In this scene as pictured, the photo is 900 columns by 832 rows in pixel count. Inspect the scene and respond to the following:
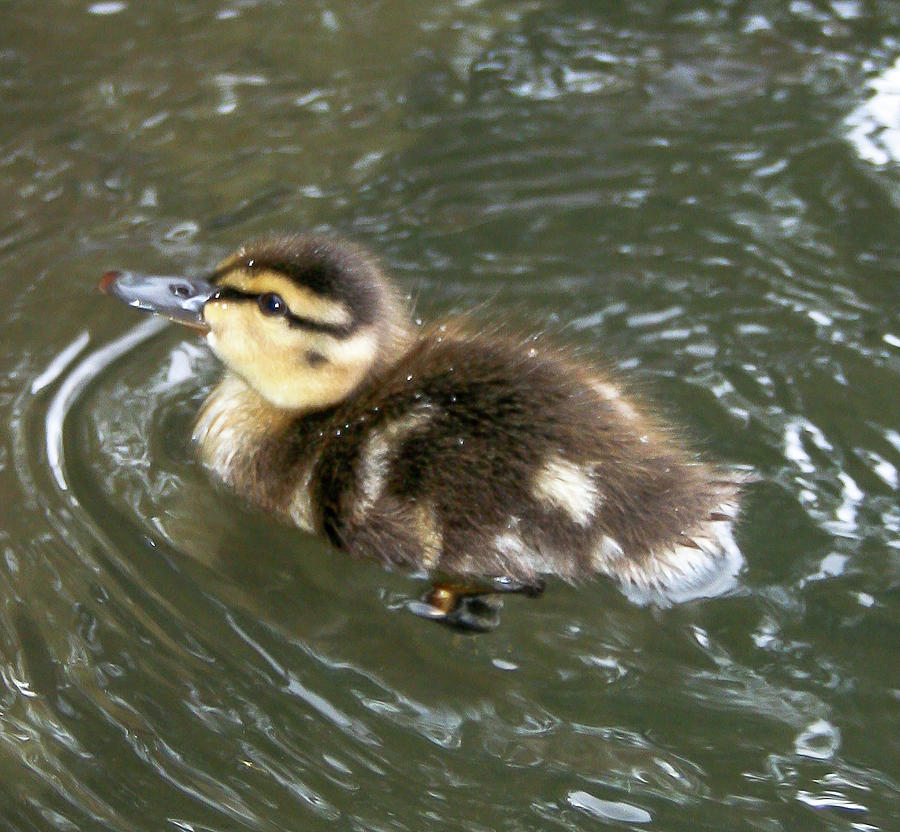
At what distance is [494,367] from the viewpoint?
205 centimetres

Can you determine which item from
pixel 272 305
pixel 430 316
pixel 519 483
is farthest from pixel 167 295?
pixel 519 483

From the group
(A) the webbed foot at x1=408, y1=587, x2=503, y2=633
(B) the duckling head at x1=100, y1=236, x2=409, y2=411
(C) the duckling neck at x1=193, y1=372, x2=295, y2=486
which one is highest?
(B) the duckling head at x1=100, y1=236, x2=409, y2=411

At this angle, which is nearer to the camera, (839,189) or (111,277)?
(111,277)

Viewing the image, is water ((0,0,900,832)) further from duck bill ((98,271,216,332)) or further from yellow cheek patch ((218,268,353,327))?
yellow cheek patch ((218,268,353,327))

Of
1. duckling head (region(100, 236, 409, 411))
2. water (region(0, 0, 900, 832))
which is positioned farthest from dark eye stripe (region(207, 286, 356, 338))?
water (region(0, 0, 900, 832))

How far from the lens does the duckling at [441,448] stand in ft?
6.47

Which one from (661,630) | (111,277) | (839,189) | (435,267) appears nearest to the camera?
(661,630)

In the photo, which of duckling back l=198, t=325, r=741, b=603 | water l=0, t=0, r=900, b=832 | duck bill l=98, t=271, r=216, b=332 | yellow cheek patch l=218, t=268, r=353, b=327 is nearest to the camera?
water l=0, t=0, r=900, b=832

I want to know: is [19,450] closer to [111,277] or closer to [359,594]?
[111,277]

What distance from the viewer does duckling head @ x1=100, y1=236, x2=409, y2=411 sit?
211 centimetres

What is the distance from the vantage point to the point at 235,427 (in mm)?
2293

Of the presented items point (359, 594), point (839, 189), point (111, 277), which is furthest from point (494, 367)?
point (839, 189)

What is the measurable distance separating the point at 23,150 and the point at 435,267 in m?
1.11

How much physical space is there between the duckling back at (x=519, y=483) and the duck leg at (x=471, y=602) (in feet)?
0.09
